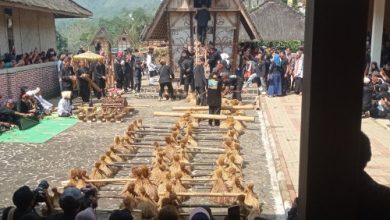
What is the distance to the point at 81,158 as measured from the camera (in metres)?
9.65

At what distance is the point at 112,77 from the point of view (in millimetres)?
20281

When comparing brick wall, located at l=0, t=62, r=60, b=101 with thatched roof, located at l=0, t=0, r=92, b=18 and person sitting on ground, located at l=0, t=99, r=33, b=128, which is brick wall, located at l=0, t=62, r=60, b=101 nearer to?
person sitting on ground, located at l=0, t=99, r=33, b=128

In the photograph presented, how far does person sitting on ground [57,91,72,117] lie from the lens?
47.5ft

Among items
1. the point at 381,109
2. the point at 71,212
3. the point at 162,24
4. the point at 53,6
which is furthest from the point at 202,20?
the point at 71,212

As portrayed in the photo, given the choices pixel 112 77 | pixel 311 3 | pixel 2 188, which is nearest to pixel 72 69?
pixel 112 77

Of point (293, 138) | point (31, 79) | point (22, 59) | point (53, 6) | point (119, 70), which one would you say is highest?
point (53, 6)

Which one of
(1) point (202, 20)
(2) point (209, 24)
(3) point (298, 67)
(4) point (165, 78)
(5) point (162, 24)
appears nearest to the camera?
(4) point (165, 78)

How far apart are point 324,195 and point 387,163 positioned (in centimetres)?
721

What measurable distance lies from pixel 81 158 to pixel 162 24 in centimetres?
1204

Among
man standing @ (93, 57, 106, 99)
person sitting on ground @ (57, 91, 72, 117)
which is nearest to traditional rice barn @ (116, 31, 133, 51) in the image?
man standing @ (93, 57, 106, 99)

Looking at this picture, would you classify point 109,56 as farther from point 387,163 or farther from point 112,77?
point 387,163

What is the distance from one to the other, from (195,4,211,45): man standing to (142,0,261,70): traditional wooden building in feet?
0.73

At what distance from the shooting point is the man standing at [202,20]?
19.2 m

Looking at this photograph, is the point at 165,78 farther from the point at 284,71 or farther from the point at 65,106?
the point at 284,71
